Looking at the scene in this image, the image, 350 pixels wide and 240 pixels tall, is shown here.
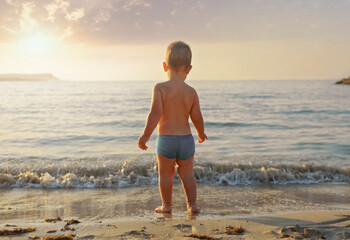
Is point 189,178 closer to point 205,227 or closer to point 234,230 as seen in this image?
point 205,227

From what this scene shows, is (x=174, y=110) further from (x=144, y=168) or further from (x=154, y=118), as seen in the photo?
(x=144, y=168)

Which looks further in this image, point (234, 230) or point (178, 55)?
point (178, 55)

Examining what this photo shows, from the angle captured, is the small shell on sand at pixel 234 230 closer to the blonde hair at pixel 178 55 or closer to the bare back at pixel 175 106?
the bare back at pixel 175 106

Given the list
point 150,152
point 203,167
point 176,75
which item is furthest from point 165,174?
point 150,152

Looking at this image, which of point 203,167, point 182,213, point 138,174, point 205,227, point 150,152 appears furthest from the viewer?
point 150,152

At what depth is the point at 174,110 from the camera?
336 centimetres

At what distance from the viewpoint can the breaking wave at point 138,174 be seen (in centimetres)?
528

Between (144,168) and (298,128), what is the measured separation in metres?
7.71

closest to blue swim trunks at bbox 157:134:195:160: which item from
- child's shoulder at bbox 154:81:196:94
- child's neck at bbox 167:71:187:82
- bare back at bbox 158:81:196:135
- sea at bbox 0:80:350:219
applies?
bare back at bbox 158:81:196:135

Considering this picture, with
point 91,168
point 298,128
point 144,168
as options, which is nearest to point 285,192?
point 144,168

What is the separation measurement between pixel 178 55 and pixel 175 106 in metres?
0.50

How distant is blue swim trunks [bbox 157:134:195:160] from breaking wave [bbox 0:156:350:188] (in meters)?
2.09

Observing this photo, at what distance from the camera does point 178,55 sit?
3324 millimetres

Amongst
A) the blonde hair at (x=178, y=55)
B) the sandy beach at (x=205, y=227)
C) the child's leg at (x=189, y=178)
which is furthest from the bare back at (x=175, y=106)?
the sandy beach at (x=205, y=227)
